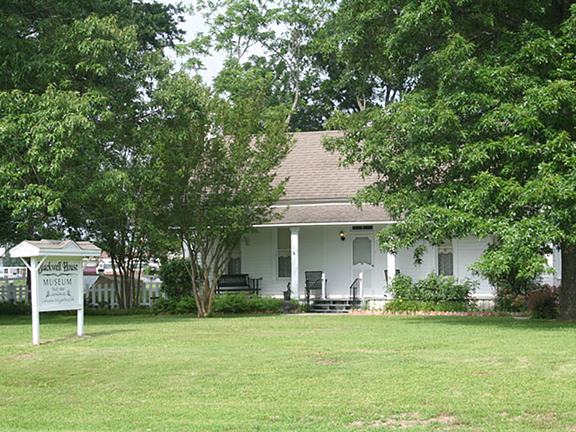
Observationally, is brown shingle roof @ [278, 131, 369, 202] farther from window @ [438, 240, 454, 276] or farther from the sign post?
the sign post

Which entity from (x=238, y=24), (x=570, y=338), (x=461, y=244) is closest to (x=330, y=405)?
(x=570, y=338)

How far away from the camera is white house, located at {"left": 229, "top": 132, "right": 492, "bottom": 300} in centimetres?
2342

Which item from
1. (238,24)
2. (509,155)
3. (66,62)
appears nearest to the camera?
(509,155)

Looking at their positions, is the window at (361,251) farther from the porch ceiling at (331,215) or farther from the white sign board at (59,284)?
the white sign board at (59,284)

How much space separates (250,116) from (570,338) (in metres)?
10.3

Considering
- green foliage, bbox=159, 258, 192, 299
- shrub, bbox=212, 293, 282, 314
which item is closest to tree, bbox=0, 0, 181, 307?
green foliage, bbox=159, 258, 192, 299

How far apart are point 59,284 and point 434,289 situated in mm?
11651

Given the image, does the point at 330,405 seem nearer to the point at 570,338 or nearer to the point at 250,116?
the point at 570,338

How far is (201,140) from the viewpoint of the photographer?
63.2ft

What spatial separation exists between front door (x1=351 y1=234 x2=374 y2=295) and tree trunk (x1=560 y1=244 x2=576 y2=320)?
8375mm

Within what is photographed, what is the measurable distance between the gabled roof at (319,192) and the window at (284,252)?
1075 millimetres

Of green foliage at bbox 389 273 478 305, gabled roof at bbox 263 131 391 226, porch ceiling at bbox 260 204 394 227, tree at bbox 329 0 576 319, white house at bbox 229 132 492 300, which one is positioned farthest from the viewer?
white house at bbox 229 132 492 300

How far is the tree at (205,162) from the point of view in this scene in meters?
19.2

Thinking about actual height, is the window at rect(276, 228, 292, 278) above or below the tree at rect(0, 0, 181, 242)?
below
